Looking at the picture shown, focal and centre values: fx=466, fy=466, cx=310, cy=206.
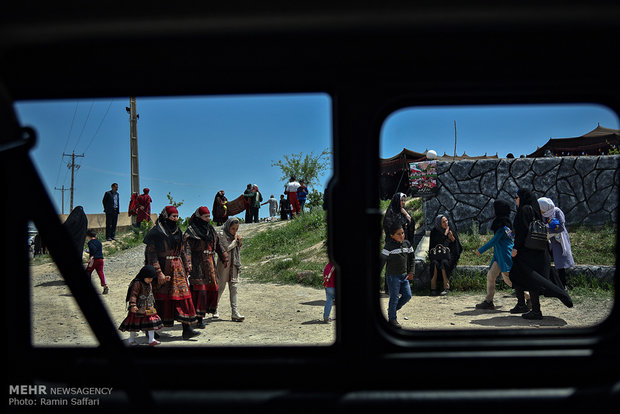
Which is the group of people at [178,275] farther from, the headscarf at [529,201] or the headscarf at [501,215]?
the headscarf at [529,201]

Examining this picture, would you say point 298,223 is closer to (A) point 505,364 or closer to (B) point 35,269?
(B) point 35,269

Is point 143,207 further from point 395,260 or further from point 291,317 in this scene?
point 395,260

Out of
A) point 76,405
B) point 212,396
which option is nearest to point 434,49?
point 212,396

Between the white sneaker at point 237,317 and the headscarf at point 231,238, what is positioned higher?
the headscarf at point 231,238

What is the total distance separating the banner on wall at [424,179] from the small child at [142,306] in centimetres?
711

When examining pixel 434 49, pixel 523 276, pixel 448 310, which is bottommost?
pixel 448 310

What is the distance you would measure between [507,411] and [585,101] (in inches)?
41.8

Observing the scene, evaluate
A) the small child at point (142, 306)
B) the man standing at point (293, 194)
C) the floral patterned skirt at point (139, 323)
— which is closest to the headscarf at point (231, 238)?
the small child at point (142, 306)

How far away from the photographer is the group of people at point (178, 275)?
5172 millimetres

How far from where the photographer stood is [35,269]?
12828 mm

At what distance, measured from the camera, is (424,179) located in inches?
426

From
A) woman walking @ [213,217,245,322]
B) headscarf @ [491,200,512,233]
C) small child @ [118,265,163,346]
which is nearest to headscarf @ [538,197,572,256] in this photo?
headscarf @ [491,200,512,233]

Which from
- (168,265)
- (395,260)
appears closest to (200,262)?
(168,265)

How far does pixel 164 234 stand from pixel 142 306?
85cm
